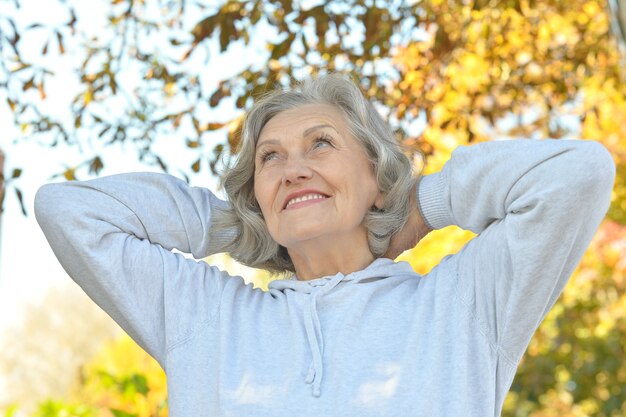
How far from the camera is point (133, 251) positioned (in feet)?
6.92

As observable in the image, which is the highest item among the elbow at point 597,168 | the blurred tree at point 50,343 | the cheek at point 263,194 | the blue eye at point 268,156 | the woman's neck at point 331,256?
the elbow at point 597,168

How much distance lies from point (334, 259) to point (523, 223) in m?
0.48

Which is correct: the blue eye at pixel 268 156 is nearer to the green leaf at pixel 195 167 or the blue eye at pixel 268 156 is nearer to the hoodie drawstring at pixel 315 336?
the hoodie drawstring at pixel 315 336

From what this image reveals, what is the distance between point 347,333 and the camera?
196cm

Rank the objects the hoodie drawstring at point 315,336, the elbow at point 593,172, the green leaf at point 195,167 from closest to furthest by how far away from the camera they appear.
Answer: the elbow at point 593,172, the hoodie drawstring at point 315,336, the green leaf at point 195,167

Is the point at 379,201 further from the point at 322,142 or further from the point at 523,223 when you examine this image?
the point at 523,223

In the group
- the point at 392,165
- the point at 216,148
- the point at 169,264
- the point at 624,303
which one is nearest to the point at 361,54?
the point at 216,148

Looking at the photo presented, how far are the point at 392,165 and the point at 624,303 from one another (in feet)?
19.7

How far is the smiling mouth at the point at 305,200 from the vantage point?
2080 millimetres

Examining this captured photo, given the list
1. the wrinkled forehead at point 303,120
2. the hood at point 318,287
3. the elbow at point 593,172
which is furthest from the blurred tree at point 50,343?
the elbow at point 593,172

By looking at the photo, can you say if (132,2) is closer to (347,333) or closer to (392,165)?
(392,165)

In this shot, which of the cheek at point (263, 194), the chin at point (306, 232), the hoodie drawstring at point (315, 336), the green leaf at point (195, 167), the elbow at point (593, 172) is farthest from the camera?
the green leaf at point (195, 167)

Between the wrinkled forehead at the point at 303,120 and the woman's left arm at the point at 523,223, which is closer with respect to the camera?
the woman's left arm at the point at 523,223

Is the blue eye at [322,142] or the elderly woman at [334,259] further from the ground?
the blue eye at [322,142]
